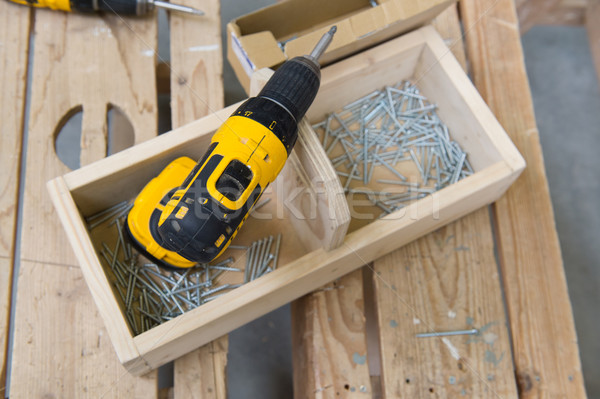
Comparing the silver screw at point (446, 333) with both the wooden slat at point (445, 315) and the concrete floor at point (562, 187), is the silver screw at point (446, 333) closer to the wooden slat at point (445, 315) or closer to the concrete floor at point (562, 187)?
the wooden slat at point (445, 315)

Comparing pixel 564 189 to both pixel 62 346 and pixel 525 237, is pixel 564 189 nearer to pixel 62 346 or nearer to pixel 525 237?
pixel 525 237

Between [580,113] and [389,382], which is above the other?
[580,113]

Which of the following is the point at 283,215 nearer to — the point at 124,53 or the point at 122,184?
the point at 122,184

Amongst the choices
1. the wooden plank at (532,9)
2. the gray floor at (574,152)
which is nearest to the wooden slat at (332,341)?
the wooden plank at (532,9)

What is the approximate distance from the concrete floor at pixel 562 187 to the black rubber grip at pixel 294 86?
0.76 meters

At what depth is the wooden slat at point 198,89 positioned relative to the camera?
0.85 meters

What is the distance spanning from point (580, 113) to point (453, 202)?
4.45 feet

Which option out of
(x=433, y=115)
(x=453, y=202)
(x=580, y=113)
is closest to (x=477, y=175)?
(x=453, y=202)

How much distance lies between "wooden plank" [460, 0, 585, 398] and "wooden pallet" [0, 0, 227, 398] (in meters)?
0.56

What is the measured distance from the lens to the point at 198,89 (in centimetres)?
97


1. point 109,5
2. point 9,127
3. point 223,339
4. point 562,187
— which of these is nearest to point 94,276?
point 223,339

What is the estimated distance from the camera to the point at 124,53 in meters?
0.98

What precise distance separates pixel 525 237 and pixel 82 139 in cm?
88

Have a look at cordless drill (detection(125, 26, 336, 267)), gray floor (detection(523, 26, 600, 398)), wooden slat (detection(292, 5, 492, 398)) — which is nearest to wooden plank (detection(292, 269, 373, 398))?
wooden slat (detection(292, 5, 492, 398))
